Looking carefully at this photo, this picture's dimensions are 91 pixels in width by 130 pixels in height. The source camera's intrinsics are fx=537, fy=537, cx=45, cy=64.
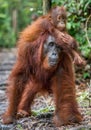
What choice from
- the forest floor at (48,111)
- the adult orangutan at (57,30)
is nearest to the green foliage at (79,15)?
the forest floor at (48,111)

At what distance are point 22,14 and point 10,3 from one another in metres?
1.19

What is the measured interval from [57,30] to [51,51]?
0.76 feet

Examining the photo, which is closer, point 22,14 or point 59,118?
point 59,118

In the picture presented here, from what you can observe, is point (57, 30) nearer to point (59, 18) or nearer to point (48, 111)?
point (59, 18)

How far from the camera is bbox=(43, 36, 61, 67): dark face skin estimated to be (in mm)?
5641

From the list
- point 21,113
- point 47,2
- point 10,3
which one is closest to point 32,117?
point 21,113

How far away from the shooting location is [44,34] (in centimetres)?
572

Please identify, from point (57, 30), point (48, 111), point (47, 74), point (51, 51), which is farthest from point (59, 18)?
point (48, 111)

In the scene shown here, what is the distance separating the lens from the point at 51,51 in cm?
567

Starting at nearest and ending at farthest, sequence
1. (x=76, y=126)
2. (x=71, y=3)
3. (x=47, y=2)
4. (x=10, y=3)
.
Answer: (x=76, y=126) → (x=47, y=2) → (x=71, y=3) → (x=10, y=3)

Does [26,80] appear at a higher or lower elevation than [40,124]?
higher

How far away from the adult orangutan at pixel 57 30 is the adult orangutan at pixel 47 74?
2.1 inches

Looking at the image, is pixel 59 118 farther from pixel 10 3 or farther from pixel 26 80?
pixel 10 3

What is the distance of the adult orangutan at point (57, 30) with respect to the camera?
551 centimetres
